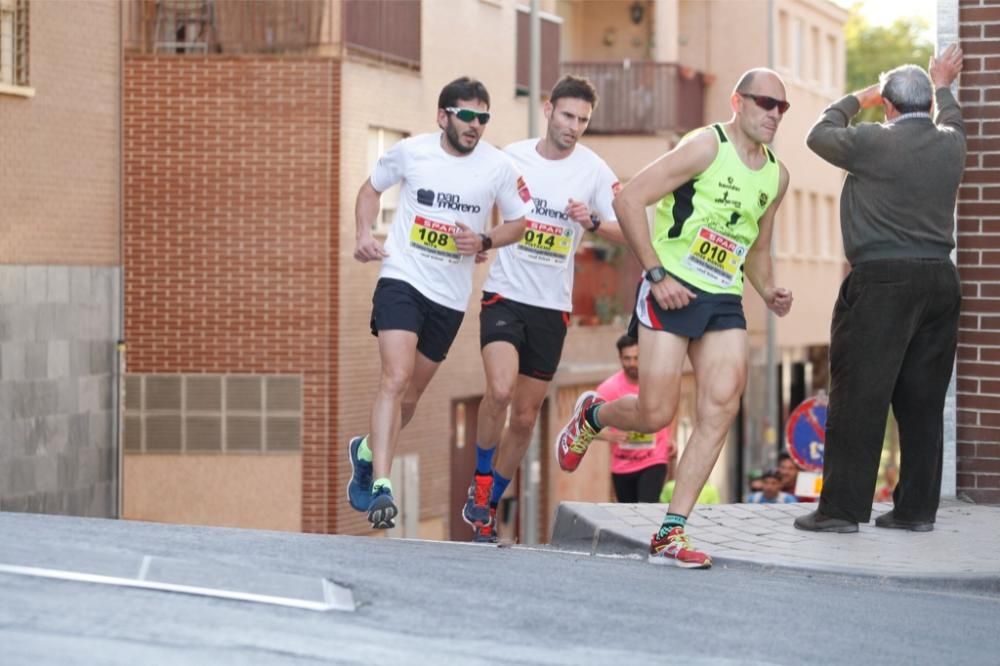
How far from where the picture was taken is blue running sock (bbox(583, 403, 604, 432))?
12.1 m

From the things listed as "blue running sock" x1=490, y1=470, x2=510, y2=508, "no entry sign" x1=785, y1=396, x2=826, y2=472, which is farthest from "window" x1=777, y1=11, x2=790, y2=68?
"blue running sock" x1=490, y1=470, x2=510, y2=508

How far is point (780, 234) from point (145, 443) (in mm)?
27839

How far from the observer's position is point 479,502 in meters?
12.0

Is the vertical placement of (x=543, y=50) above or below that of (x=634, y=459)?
above

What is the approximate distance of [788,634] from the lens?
8078mm

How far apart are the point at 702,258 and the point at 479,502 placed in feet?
6.96

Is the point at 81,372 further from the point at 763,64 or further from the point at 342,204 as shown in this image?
the point at 763,64

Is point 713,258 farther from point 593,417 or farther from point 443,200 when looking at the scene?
point 593,417

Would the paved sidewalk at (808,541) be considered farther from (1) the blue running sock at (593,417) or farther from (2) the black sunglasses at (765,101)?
(2) the black sunglasses at (765,101)

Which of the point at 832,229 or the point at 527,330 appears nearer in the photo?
the point at 527,330

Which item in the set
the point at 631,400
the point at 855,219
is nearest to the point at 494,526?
the point at 631,400

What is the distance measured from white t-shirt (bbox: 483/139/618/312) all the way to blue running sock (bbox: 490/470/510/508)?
91cm

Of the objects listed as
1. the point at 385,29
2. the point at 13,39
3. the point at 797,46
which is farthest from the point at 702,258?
the point at 797,46

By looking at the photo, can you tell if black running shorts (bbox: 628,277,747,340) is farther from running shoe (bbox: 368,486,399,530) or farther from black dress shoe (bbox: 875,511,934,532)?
black dress shoe (bbox: 875,511,934,532)
